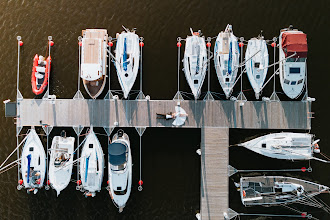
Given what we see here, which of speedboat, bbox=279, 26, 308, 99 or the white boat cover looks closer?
speedboat, bbox=279, 26, 308, 99

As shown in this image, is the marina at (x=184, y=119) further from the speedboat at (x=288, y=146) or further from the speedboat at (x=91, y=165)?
the speedboat at (x=288, y=146)

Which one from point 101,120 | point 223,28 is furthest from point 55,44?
point 223,28

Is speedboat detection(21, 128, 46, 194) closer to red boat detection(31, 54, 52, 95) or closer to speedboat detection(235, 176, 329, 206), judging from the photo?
red boat detection(31, 54, 52, 95)

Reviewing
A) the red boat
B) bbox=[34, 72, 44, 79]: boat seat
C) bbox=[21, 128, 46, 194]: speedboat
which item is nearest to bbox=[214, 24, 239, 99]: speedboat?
the red boat

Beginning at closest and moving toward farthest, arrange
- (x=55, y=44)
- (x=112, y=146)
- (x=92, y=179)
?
(x=112, y=146)
(x=92, y=179)
(x=55, y=44)

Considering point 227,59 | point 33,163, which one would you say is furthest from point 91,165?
point 227,59

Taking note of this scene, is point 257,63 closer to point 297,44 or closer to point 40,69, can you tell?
point 297,44

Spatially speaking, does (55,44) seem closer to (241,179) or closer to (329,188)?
(241,179)
